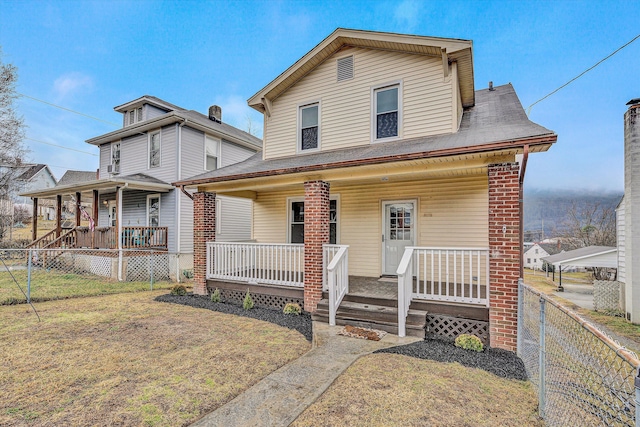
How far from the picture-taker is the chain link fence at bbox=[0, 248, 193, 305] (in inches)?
386

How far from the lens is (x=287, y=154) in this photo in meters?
9.15

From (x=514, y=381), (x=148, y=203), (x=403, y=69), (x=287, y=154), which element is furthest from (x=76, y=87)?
(x=514, y=381)

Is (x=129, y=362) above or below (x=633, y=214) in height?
below

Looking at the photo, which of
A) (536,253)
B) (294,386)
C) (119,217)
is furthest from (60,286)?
(536,253)

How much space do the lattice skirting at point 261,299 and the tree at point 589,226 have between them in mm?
28038

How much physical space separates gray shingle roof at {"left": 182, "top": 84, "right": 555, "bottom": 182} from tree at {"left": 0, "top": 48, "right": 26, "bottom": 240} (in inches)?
665

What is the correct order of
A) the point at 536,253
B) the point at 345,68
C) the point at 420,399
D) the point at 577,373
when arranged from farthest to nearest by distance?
the point at 536,253 → the point at 345,68 → the point at 420,399 → the point at 577,373

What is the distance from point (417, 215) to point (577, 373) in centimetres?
536

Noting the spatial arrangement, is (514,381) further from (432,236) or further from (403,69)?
(403,69)

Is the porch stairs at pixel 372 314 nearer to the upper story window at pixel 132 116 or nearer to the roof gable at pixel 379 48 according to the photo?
the roof gable at pixel 379 48

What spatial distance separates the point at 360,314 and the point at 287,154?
530 cm

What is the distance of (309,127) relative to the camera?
29.4ft

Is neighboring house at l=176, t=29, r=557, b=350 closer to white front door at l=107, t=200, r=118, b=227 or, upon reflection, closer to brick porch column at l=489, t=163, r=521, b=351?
brick porch column at l=489, t=163, r=521, b=351

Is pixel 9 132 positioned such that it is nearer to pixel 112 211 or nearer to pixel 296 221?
pixel 112 211
